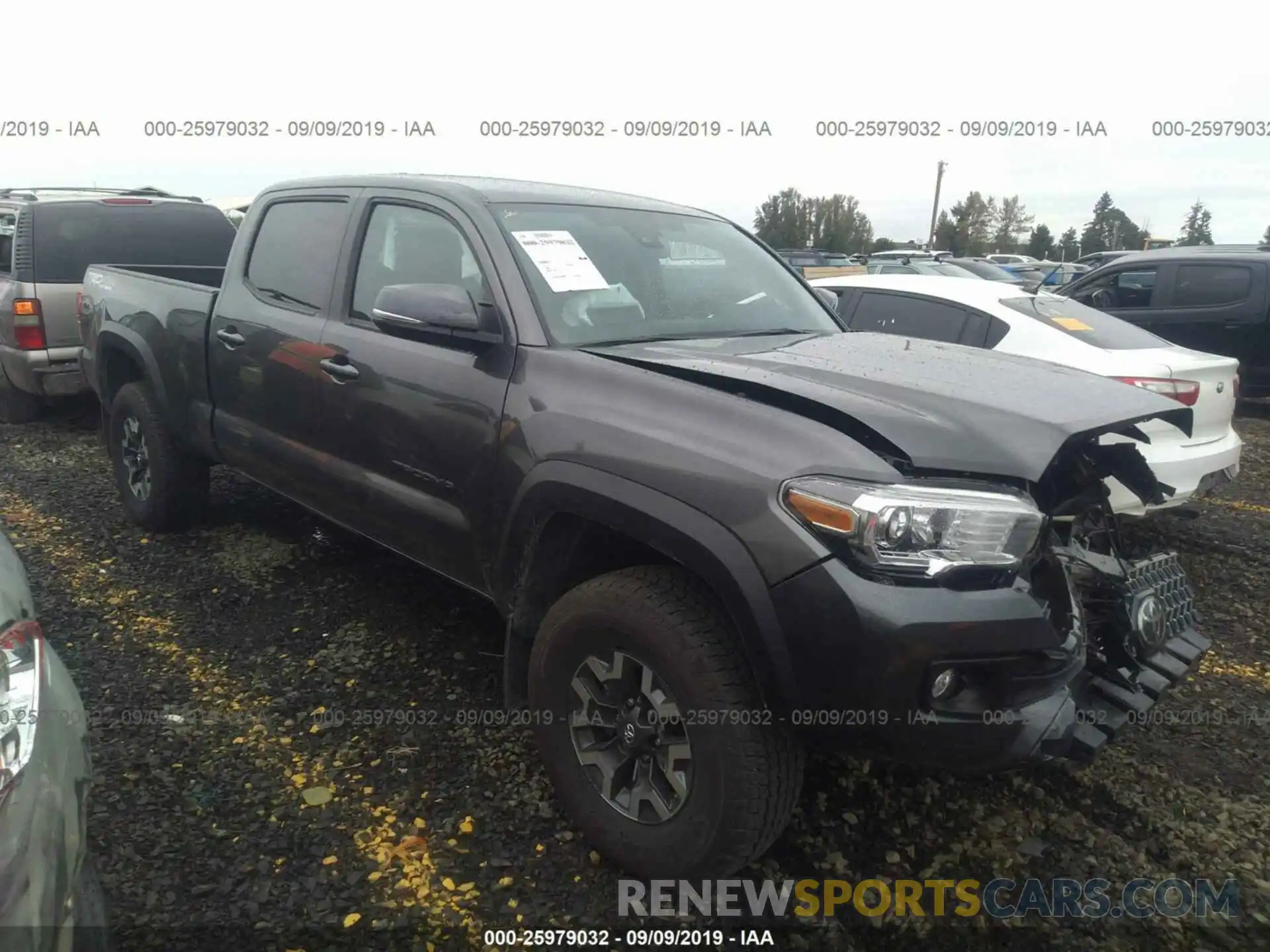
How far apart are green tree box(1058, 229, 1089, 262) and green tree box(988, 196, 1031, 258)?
3031 mm

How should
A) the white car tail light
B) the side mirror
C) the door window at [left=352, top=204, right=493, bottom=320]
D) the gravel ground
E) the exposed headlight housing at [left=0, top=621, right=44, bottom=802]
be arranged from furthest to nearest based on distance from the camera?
1. the white car tail light
2. the door window at [left=352, top=204, right=493, bottom=320]
3. the side mirror
4. the gravel ground
5. the exposed headlight housing at [left=0, top=621, right=44, bottom=802]

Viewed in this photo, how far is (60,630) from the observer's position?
370 cm

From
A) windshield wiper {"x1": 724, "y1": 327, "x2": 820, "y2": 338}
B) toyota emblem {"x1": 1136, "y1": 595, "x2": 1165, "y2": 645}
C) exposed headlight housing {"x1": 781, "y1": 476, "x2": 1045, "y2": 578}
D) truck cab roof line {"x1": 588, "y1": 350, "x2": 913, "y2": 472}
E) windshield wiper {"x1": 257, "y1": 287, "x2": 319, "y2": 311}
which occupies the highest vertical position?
windshield wiper {"x1": 257, "y1": 287, "x2": 319, "y2": 311}

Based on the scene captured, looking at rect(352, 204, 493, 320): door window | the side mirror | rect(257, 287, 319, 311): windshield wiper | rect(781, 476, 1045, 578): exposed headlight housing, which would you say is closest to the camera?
rect(781, 476, 1045, 578): exposed headlight housing

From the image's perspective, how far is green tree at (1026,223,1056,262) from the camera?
68.6 metres

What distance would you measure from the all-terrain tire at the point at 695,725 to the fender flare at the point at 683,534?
65 mm

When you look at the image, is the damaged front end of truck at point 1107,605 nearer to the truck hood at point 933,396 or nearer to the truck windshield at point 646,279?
the truck hood at point 933,396

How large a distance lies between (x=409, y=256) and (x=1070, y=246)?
77.3 meters

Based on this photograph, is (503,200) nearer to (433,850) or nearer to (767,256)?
(767,256)

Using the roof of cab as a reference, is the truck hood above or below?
below

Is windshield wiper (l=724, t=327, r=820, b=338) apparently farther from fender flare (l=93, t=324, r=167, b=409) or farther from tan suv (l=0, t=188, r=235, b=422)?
tan suv (l=0, t=188, r=235, b=422)

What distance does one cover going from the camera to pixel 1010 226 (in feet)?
236

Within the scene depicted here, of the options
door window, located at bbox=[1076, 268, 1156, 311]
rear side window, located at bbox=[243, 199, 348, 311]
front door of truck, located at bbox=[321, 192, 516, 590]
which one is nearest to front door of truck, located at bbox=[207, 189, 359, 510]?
rear side window, located at bbox=[243, 199, 348, 311]

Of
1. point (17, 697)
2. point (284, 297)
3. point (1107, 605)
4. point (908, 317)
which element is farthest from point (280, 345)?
point (908, 317)
